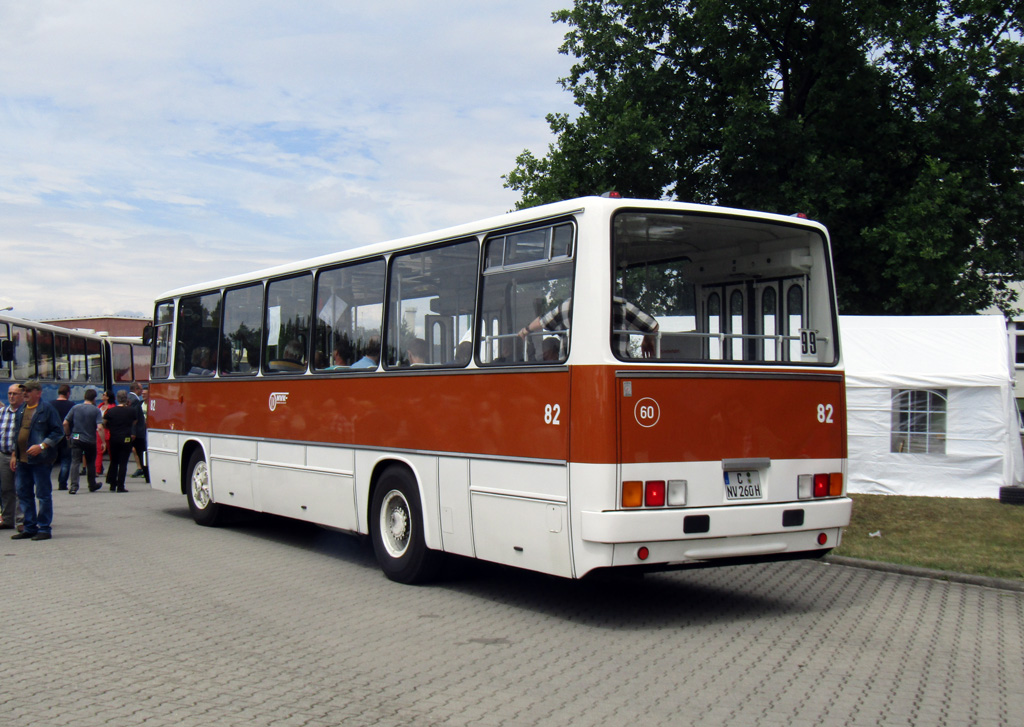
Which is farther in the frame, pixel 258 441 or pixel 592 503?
pixel 258 441

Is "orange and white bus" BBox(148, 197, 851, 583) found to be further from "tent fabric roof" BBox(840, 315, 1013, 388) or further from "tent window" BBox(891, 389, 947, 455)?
"tent window" BBox(891, 389, 947, 455)

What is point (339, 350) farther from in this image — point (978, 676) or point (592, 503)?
point (978, 676)

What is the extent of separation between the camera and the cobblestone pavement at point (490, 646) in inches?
218

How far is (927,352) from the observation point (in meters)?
18.1

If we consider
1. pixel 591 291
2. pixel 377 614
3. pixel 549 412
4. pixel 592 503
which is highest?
pixel 591 291

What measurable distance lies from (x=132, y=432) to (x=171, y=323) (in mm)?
6089

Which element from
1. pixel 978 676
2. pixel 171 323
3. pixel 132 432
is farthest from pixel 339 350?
pixel 132 432

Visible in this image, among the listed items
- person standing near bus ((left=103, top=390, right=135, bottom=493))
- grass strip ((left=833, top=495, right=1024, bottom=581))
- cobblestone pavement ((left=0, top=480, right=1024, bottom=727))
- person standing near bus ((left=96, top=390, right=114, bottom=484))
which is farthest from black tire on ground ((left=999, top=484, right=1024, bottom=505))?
person standing near bus ((left=96, top=390, right=114, bottom=484))

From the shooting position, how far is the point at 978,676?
20.7 ft

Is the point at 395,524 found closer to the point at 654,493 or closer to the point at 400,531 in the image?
the point at 400,531

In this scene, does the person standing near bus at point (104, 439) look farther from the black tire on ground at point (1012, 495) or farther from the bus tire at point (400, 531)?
the black tire on ground at point (1012, 495)

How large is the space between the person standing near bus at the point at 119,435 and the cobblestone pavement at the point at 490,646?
9042mm

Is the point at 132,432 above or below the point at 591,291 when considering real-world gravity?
below

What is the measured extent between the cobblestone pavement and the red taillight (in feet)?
3.04
